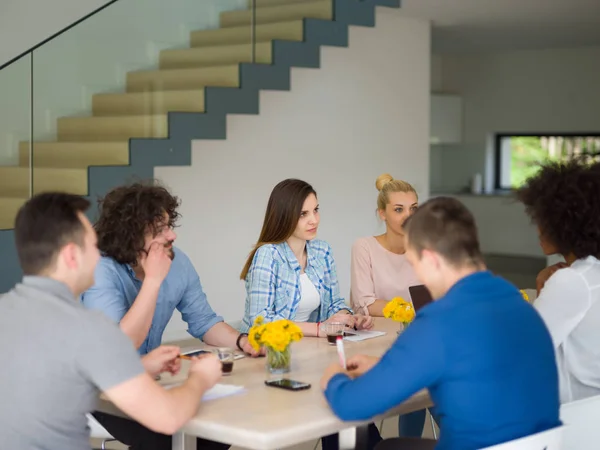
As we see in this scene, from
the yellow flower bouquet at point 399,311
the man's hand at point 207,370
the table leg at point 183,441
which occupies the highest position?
the yellow flower bouquet at point 399,311

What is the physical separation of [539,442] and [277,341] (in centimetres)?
86

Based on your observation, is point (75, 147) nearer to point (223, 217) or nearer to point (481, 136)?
point (223, 217)

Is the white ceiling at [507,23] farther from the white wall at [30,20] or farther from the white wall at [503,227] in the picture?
the white wall at [30,20]

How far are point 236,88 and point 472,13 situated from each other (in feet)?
10.3

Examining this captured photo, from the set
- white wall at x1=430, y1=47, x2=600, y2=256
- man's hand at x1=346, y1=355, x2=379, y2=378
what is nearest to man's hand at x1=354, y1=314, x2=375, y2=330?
man's hand at x1=346, y1=355, x2=379, y2=378

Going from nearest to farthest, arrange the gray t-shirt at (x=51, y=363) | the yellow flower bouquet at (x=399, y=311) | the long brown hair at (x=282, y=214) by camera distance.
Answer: the gray t-shirt at (x=51, y=363), the yellow flower bouquet at (x=399, y=311), the long brown hair at (x=282, y=214)

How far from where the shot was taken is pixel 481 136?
11.3 m

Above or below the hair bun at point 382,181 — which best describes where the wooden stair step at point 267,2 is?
above

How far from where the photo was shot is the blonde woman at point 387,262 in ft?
13.2

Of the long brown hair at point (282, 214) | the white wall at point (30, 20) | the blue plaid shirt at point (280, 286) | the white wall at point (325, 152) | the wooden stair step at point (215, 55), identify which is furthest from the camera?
the white wall at point (325, 152)

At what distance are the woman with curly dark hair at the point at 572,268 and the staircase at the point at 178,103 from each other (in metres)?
3.02

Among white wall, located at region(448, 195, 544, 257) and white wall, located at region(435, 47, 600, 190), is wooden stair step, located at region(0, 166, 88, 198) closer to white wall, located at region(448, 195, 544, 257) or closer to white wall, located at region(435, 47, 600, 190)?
white wall, located at region(448, 195, 544, 257)

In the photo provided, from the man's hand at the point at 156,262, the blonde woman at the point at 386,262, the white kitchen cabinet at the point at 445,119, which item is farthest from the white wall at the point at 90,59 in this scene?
the white kitchen cabinet at the point at 445,119

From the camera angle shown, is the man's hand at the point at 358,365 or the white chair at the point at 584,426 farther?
the man's hand at the point at 358,365
